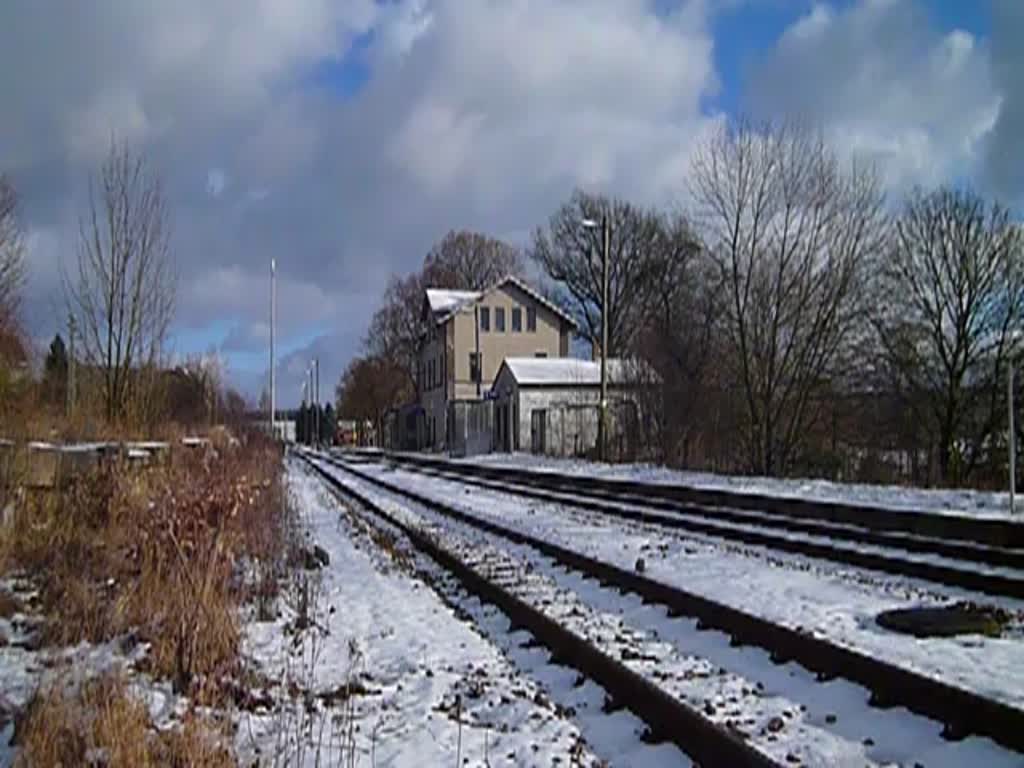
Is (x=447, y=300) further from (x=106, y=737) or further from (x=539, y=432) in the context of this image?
(x=106, y=737)

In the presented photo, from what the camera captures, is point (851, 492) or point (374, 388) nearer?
point (851, 492)

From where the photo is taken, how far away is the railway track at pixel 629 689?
521cm

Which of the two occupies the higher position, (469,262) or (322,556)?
(469,262)

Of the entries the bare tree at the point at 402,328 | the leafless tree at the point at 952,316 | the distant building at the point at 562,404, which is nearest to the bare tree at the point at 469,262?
the bare tree at the point at 402,328

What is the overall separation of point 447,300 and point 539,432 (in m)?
26.3

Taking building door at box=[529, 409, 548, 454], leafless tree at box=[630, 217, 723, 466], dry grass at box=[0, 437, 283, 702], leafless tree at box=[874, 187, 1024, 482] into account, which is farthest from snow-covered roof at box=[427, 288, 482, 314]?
dry grass at box=[0, 437, 283, 702]

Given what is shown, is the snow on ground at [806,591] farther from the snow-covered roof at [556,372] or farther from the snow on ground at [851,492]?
the snow-covered roof at [556,372]

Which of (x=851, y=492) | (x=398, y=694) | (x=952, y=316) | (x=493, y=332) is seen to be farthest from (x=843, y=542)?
(x=493, y=332)

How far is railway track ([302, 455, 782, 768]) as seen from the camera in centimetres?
521

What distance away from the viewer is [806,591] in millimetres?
10219

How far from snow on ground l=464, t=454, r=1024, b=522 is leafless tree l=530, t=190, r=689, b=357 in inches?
1562

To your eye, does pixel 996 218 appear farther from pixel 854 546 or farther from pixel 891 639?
pixel 891 639

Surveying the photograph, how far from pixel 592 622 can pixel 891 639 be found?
2.58 meters

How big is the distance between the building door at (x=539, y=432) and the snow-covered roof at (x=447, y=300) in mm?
20972
